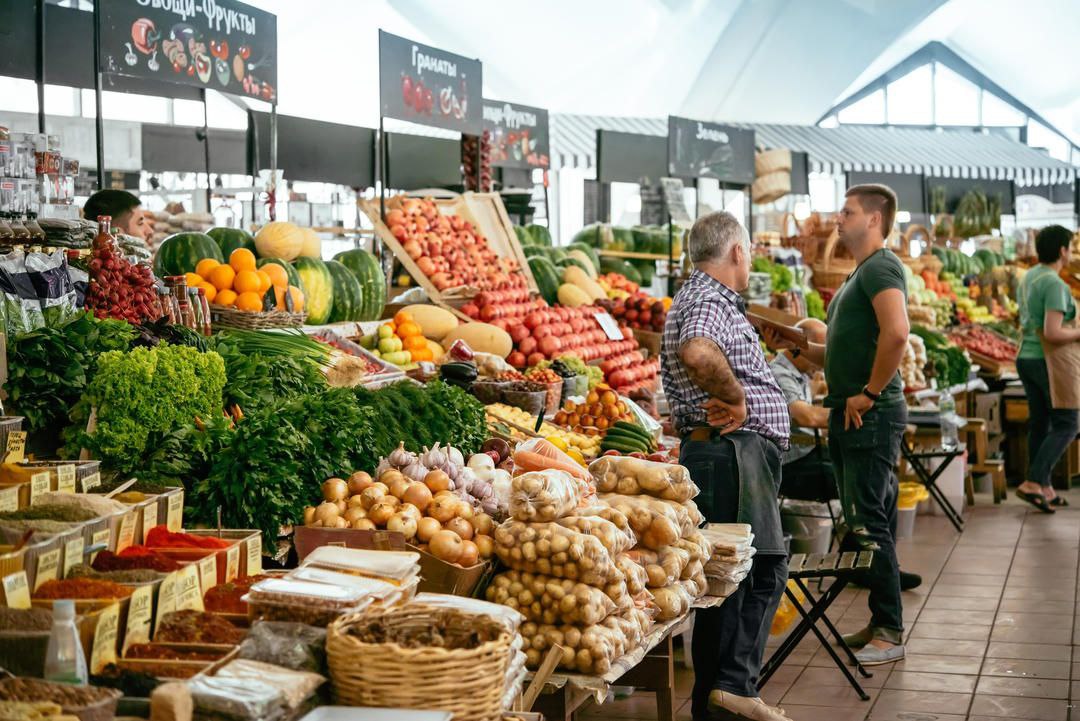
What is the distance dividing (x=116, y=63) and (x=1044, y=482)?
6.84 meters

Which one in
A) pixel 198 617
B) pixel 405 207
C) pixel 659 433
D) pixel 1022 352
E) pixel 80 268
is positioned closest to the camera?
pixel 198 617

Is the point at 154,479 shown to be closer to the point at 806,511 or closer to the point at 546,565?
the point at 546,565

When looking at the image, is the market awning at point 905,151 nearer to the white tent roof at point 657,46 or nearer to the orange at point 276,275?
the white tent roof at point 657,46

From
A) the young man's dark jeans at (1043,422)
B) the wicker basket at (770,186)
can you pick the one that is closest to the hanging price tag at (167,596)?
the young man's dark jeans at (1043,422)

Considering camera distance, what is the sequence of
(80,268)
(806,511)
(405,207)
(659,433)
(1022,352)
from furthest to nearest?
(1022,352) → (405,207) → (806,511) → (659,433) → (80,268)

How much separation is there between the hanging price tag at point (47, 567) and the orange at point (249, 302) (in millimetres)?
2667

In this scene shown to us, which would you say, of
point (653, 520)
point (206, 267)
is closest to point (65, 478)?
point (653, 520)

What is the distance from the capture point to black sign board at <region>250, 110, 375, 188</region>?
28.6 feet

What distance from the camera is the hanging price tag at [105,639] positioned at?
2369mm

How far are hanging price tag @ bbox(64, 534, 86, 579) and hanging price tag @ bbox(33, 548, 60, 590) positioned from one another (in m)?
0.03

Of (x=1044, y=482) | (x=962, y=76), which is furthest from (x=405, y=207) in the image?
→ (x=962, y=76)

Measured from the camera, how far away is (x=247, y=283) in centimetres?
528

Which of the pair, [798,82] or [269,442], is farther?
[798,82]

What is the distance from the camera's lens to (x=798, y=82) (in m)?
28.7
